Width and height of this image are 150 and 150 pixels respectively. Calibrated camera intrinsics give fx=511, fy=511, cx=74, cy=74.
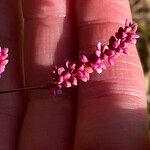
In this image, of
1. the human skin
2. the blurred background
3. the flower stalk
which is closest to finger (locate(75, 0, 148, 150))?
the human skin

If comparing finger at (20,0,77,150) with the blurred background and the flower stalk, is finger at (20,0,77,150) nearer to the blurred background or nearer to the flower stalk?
the flower stalk

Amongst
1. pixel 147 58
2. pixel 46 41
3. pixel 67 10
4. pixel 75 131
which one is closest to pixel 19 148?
pixel 75 131

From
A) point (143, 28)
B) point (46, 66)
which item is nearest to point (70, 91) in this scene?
point (46, 66)

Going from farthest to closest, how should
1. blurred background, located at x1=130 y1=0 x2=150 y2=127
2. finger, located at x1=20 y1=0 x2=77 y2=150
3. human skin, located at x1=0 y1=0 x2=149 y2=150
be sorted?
1. blurred background, located at x1=130 y1=0 x2=150 y2=127
2. finger, located at x1=20 y1=0 x2=77 y2=150
3. human skin, located at x1=0 y1=0 x2=149 y2=150

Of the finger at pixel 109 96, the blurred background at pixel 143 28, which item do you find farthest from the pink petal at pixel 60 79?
the blurred background at pixel 143 28

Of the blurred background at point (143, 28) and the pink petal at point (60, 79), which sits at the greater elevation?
the blurred background at point (143, 28)

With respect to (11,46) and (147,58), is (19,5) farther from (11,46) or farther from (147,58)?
(147,58)

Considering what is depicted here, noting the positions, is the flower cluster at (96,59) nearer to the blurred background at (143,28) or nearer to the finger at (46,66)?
the finger at (46,66)
